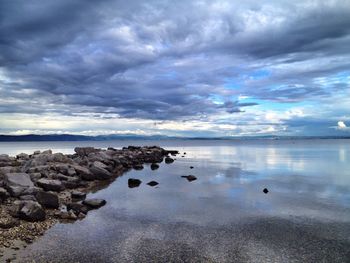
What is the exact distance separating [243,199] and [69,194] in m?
13.7

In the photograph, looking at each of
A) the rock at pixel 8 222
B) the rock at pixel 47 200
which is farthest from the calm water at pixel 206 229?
the rock at pixel 47 200

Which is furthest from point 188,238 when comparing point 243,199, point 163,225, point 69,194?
point 69,194

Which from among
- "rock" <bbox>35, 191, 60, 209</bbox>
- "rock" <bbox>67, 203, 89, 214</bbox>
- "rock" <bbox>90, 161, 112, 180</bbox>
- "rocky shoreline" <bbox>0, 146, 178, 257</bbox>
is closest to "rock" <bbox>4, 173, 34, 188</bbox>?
"rocky shoreline" <bbox>0, 146, 178, 257</bbox>

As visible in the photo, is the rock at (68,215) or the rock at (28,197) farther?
the rock at (28,197)

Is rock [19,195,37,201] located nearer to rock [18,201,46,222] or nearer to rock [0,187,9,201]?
rock [0,187,9,201]

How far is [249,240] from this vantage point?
14.8 m

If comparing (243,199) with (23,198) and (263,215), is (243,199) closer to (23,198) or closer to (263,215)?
(263,215)

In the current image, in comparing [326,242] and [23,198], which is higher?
A: [23,198]

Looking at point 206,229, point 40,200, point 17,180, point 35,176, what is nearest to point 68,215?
point 40,200

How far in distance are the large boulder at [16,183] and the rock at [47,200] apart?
84.2 inches

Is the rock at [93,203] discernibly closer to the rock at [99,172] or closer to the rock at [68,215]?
the rock at [68,215]

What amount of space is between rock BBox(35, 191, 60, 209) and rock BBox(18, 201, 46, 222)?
7.43 feet

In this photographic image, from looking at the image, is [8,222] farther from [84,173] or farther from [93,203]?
[84,173]

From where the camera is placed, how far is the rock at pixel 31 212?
16.3 m
